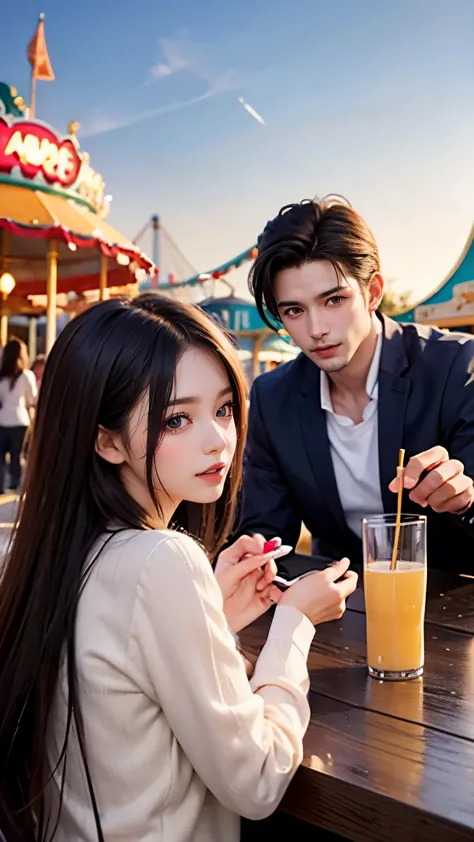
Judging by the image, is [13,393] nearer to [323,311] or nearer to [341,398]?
[341,398]

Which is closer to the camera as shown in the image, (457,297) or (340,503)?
(340,503)

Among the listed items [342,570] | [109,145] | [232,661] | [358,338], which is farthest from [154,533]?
[109,145]

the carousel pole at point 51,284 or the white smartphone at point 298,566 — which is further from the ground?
the carousel pole at point 51,284

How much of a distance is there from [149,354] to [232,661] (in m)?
0.40

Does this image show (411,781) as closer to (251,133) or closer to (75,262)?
(75,262)

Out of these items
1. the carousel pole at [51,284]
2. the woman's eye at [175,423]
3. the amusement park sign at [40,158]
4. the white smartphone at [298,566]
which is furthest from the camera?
the amusement park sign at [40,158]

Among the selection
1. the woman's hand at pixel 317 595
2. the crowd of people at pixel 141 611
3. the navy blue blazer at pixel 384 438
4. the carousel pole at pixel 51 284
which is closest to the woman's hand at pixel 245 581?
the crowd of people at pixel 141 611

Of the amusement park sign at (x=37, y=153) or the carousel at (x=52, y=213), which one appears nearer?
the carousel at (x=52, y=213)

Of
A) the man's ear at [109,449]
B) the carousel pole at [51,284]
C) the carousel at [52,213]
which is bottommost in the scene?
the man's ear at [109,449]

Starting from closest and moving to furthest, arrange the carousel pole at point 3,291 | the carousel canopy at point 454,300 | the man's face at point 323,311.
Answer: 1. the man's face at point 323,311
2. the carousel pole at point 3,291
3. the carousel canopy at point 454,300

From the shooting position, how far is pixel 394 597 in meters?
1.13

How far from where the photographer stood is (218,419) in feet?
3.62

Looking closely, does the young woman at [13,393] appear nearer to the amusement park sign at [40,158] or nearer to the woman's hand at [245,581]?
the amusement park sign at [40,158]

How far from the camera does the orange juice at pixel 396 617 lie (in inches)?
43.9
